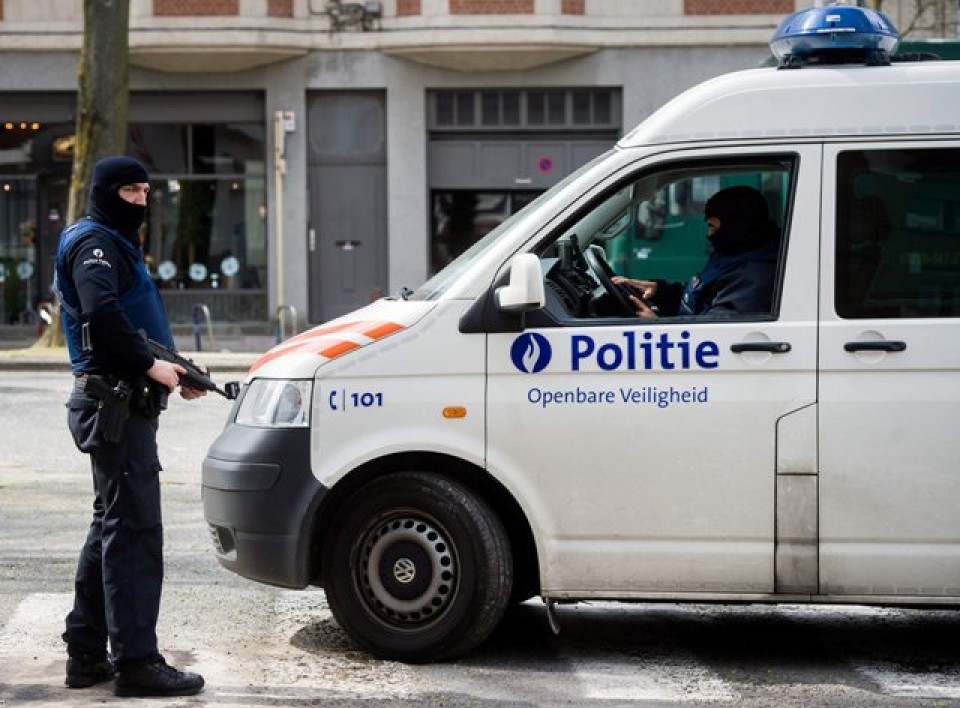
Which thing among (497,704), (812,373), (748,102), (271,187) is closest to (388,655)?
(497,704)

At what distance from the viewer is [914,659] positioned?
663cm

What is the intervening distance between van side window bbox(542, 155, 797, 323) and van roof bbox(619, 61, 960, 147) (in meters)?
0.13

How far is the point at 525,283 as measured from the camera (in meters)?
6.08

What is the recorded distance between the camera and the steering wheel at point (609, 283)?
660 centimetres

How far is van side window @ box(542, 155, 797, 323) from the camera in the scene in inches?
251

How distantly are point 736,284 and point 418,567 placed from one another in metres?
1.58

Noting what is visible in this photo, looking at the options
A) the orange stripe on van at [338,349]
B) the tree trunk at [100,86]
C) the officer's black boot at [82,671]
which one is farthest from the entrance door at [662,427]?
the tree trunk at [100,86]

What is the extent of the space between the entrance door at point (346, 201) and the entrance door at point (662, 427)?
20246 millimetres

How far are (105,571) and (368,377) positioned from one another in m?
1.19

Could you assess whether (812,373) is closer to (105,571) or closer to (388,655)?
(388,655)

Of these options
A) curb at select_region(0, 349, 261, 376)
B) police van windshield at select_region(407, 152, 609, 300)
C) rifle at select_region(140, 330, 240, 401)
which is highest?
police van windshield at select_region(407, 152, 609, 300)

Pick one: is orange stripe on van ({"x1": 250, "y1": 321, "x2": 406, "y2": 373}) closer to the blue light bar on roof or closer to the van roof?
the van roof

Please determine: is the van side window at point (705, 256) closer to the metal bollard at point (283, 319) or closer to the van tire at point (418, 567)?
the van tire at point (418, 567)

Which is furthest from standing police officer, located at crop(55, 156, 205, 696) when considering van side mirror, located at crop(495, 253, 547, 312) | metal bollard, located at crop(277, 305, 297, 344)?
metal bollard, located at crop(277, 305, 297, 344)
